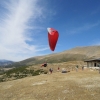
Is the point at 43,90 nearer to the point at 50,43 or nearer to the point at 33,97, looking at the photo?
the point at 33,97

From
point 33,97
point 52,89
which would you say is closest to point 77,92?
point 52,89

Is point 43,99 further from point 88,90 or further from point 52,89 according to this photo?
point 88,90

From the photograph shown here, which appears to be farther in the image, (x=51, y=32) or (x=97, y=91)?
(x=51, y=32)

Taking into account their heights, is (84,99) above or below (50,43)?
below

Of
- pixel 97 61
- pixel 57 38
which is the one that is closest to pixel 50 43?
pixel 57 38

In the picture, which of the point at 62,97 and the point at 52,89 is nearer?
the point at 62,97

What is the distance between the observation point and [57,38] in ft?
91.9

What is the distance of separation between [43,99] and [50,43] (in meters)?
9.09

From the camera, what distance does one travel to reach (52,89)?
27516mm

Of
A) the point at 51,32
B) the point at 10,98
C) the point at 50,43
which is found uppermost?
the point at 51,32

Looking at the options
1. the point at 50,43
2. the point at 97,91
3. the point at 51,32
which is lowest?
the point at 97,91

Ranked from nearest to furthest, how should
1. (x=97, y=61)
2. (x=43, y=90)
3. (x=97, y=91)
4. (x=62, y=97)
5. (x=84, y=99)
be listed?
(x=84, y=99) < (x=62, y=97) < (x=97, y=91) < (x=43, y=90) < (x=97, y=61)

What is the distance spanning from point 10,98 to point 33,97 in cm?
374

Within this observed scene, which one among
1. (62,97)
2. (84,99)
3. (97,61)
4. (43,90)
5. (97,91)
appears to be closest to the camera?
(84,99)
